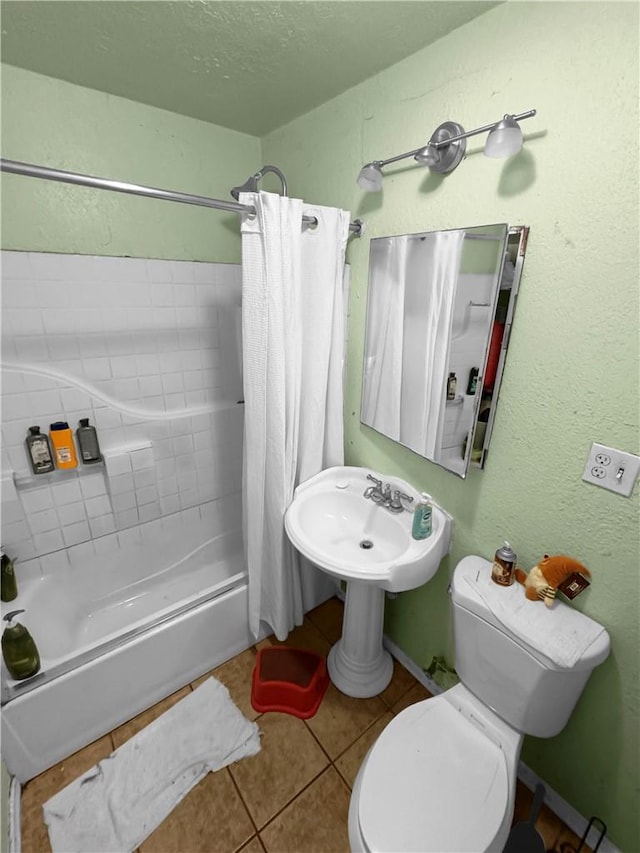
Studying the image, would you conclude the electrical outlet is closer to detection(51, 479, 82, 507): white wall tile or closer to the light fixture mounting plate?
the light fixture mounting plate

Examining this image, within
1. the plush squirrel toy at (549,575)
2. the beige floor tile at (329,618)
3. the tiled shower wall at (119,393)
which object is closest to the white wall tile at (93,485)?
the tiled shower wall at (119,393)

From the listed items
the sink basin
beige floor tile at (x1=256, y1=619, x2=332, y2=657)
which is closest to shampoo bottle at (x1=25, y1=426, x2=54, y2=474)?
the sink basin

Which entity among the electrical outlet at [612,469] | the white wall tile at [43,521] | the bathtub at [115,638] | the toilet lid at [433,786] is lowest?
the bathtub at [115,638]

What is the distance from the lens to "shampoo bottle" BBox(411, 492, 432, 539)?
50.3 inches

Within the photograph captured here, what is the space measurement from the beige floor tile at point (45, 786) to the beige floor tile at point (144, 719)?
0.10ft

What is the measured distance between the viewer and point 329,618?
194cm

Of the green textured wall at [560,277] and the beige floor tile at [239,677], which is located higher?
the green textured wall at [560,277]

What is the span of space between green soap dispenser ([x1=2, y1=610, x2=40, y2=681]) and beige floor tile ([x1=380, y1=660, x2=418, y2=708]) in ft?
4.24

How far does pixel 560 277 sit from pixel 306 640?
177cm

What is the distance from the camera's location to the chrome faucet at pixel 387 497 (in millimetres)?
1444

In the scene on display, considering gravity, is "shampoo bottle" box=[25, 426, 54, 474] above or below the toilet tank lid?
above

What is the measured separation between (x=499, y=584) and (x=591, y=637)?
9.3 inches

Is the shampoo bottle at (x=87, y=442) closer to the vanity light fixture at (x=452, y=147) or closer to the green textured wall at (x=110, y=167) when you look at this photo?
the green textured wall at (x=110, y=167)

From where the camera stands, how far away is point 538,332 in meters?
1.01
